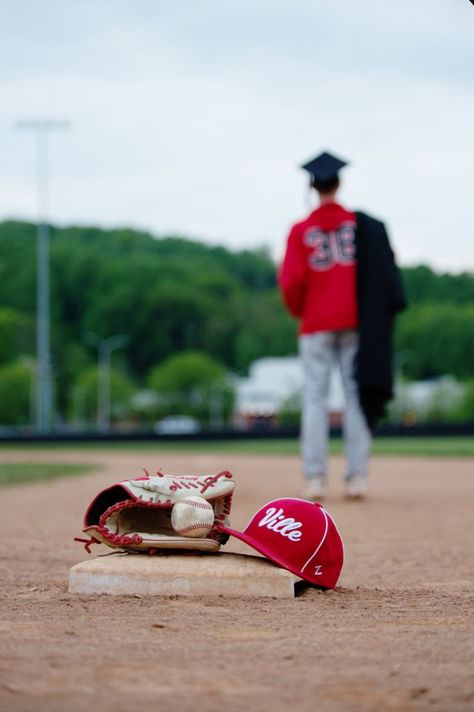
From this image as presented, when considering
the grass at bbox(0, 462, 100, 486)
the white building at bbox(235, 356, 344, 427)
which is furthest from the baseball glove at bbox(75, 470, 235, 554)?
the white building at bbox(235, 356, 344, 427)

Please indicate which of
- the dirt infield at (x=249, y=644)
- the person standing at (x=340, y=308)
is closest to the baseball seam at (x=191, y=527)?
the dirt infield at (x=249, y=644)

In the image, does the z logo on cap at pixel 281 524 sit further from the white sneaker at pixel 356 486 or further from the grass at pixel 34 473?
the grass at pixel 34 473

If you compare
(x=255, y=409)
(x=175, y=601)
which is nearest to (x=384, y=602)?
(x=175, y=601)

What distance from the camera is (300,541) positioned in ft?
12.8

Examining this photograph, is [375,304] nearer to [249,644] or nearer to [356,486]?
[356,486]

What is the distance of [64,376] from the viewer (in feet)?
335

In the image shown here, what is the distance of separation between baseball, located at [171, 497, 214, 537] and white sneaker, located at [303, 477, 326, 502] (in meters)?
4.05

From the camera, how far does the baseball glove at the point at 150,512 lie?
3.94 meters

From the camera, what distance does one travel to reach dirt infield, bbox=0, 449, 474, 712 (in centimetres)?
225

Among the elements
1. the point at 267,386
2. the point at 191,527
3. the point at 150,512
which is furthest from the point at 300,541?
the point at 267,386

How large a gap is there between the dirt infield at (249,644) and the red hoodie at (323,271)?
8.94ft

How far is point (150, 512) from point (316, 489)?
382cm

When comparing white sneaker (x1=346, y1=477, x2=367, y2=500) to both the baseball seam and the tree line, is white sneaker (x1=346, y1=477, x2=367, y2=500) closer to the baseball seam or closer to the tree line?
the baseball seam

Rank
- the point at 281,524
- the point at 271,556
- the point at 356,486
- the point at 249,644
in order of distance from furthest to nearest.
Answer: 1. the point at 356,486
2. the point at 281,524
3. the point at 271,556
4. the point at 249,644
